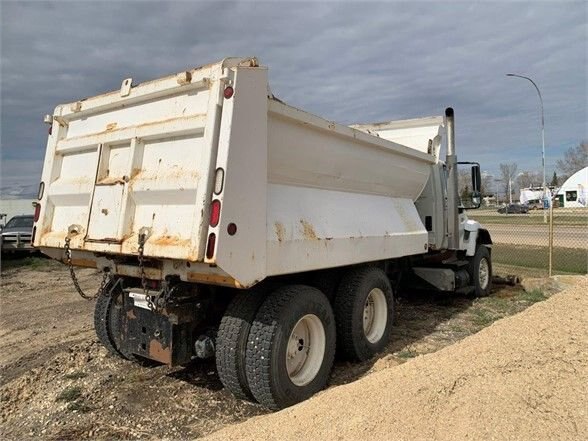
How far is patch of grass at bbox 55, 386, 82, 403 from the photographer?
14.6 feet

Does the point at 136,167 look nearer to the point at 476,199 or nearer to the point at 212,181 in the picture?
the point at 212,181

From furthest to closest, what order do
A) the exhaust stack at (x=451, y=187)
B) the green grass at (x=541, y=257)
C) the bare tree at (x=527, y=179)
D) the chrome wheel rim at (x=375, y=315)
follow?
the bare tree at (x=527, y=179) < the green grass at (x=541, y=257) < the exhaust stack at (x=451, y=187) < the chrome wheel rim at (x=375, y=315)

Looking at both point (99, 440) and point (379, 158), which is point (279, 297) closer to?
point (99, 440)

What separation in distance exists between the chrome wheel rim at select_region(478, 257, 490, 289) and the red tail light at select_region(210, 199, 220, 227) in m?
6.95

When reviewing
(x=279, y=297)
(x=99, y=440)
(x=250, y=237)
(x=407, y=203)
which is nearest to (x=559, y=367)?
(x=279, y=297)

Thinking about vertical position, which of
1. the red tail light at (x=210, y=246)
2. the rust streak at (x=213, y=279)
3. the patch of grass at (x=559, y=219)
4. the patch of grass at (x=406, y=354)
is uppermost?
the patch of grass at (x=559, y=219)

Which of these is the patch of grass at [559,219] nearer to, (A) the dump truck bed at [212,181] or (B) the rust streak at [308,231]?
(A) the dump truck bed at [212,181]

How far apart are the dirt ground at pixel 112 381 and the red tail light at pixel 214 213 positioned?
169 cm

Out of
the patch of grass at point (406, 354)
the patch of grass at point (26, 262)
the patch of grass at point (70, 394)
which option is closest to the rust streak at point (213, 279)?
the patch of grass at point (70, 394)

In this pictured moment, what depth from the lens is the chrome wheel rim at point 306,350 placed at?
4.48 meters

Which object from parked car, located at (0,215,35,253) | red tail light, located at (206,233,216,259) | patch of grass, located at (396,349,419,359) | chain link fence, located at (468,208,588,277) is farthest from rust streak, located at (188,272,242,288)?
parked car, located at (0,215,35,253)

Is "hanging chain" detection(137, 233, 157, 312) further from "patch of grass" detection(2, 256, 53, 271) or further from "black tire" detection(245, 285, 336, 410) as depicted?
"patch of grass" detection(2, 256, 53, 271)

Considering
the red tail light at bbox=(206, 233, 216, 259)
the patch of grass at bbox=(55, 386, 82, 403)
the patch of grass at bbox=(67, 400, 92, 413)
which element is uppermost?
the red tail light at bbox=(206, 233, 216, 259)

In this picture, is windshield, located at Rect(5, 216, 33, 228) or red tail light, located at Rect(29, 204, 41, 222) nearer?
red tail light, located at Rect(29, 204, 41, 222)
